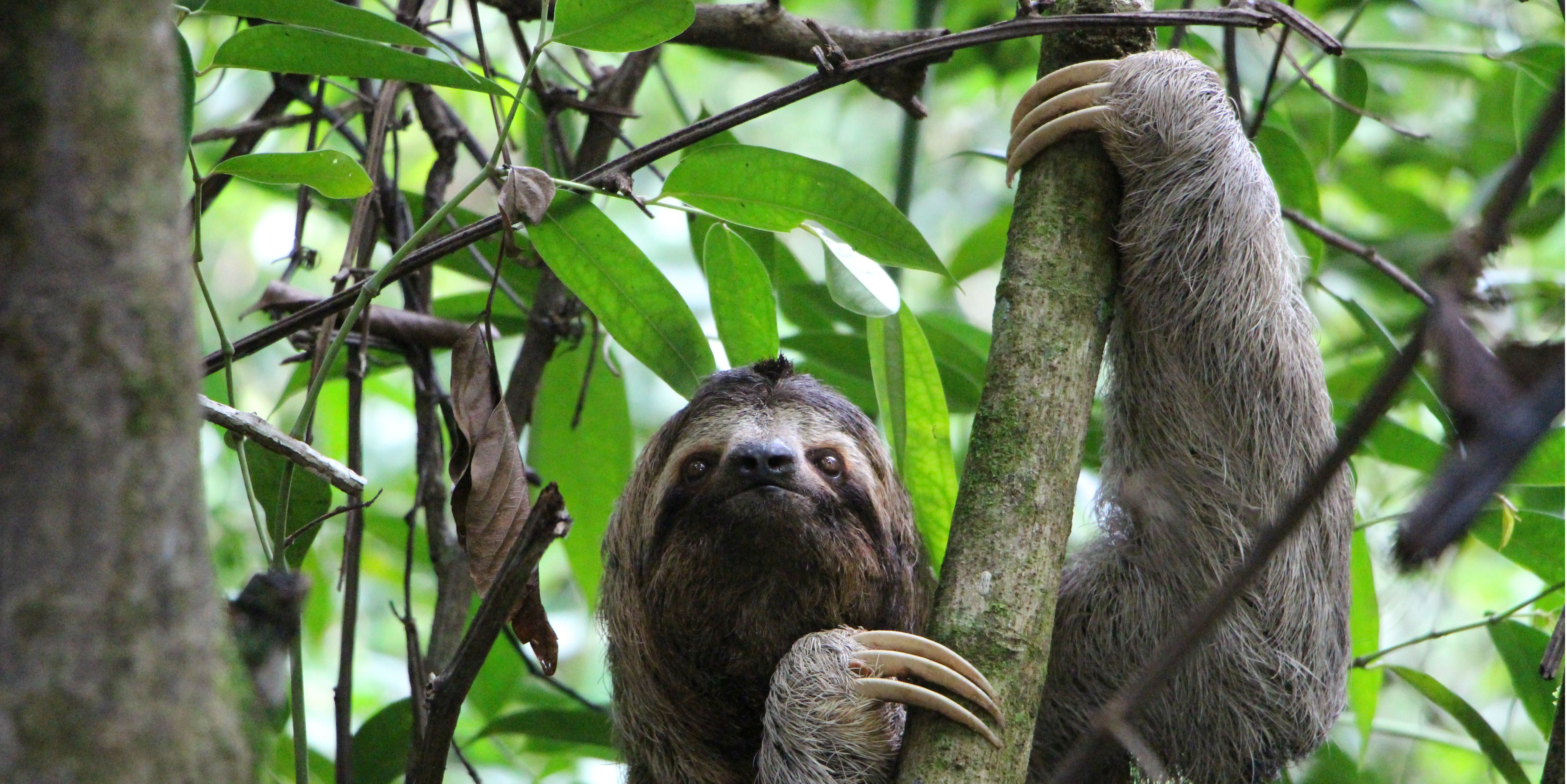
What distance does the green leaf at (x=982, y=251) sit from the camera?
6.57 meters

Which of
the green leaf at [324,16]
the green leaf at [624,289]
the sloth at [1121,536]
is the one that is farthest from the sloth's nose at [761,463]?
the green leaf at [324,16]

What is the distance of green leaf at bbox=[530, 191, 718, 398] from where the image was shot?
12.1 feet

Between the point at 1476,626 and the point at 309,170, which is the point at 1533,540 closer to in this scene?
the point at 1476,626

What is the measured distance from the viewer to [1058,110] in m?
3.71

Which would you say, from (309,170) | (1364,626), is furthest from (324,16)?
(1364,626)

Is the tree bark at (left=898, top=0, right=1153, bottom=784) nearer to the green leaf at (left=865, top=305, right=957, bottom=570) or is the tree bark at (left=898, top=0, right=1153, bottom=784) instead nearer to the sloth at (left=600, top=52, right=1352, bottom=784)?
the sloth at (left=600, top=52, right=1352, bottom=784)

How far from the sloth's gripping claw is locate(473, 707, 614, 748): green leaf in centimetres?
230

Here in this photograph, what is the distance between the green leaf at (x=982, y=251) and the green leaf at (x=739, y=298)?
8.29 ft

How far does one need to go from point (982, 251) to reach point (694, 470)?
277 cm

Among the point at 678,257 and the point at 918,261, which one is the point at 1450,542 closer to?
the point at 918,261

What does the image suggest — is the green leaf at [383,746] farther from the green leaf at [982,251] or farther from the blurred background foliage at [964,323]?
the green leaf at [982,251]

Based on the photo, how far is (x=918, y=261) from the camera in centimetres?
375

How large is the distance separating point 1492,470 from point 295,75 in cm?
509

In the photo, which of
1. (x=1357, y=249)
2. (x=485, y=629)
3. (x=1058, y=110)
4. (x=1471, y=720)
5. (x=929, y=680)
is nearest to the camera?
(x=485, y=629)
